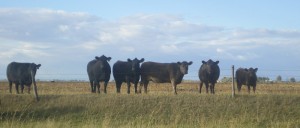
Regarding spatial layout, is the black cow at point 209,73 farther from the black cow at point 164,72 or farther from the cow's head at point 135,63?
the cow's head at point 135,63

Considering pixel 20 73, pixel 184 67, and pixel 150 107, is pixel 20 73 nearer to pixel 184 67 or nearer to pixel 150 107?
pixel 184 67

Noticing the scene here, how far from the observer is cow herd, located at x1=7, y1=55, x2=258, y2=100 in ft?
106

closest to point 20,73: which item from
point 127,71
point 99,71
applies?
point 99,71

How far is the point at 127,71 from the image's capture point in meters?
33.1

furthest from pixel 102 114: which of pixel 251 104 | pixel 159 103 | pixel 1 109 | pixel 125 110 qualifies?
pixel 251 104

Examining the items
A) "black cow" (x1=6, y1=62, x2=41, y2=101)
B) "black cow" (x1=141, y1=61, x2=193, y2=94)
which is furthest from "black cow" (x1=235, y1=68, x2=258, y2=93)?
"black cow" (x1=6, y1=62, x2=41, y2=101)

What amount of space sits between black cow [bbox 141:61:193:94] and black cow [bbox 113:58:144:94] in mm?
748

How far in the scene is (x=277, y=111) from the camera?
1024 inches

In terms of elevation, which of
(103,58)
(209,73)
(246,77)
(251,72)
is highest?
(103,58)

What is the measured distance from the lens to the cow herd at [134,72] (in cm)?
3238

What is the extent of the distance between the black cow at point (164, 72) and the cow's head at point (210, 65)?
1.03 m

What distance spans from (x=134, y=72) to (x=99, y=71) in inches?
92.3

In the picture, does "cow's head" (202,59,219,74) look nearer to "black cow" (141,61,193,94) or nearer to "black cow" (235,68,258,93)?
"black cow" (141,61,193,94)

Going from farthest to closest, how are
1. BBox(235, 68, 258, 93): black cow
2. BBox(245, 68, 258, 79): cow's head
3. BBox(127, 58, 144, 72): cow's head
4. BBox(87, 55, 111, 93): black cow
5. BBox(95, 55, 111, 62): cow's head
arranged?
BBox(245, 68, 258, 79): cow's head
BBox(235, 68, 258, 93): black cow
BBox(95, 55, 111, 62): cow's head
BBox(127, 58, 144, 72): cow's head
BBox(87, 55, 111, 93): black cow
